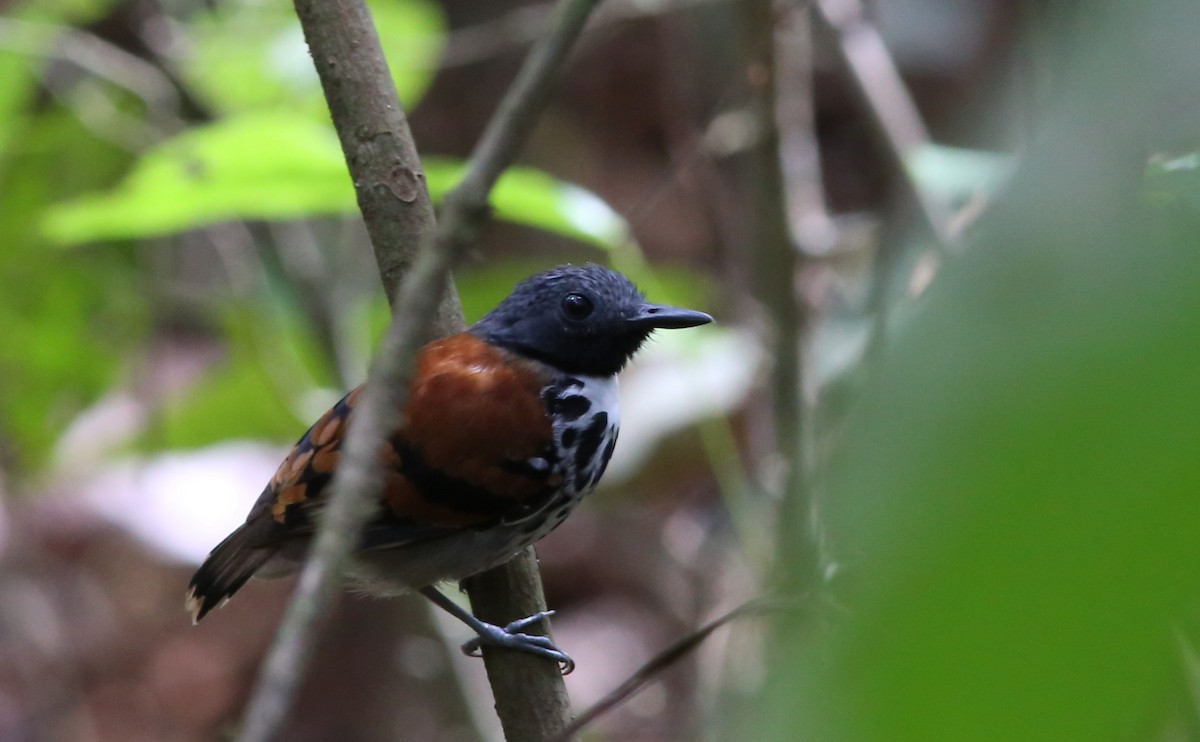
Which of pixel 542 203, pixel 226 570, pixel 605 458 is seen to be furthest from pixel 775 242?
pixel 226 570

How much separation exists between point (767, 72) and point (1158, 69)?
2.69 metres

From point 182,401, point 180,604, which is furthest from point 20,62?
point 180,604

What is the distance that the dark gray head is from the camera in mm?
2387

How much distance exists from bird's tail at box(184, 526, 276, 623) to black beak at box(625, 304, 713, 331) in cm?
84

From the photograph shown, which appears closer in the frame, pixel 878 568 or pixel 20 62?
pixel 878 568

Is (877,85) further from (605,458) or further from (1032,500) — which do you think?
(1032,500)

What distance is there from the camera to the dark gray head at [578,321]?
2.39 metres

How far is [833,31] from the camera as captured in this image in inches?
122

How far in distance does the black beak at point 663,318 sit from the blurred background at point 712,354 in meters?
0.31

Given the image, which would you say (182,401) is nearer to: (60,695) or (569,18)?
(60,695)

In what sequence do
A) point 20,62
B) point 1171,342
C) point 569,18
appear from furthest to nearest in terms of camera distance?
point 20,62 < point 569,18 < point 1171,342

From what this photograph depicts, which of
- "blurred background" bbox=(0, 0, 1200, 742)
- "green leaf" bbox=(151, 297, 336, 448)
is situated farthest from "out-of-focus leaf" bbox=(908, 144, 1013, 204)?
"green leaf" bbox=(151, 297, 336, 448)

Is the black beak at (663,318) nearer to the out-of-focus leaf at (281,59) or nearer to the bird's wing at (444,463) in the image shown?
the bird's wing at (444,463)

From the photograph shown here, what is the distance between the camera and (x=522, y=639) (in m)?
1.81
